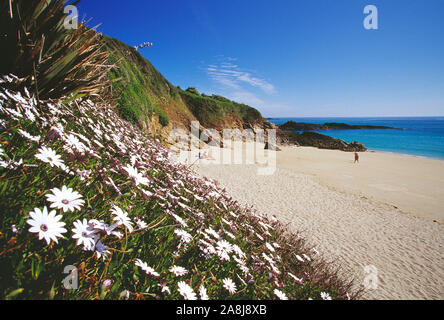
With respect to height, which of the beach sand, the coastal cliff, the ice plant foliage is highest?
the coastal cliff

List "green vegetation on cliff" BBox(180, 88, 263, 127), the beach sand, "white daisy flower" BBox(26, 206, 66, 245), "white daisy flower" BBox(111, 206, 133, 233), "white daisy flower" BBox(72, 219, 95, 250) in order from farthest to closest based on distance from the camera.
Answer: "green vegetation on cliff" BBox(180, 88, 263, 127) → the beach sand → "white daisy flower" BBox(111, 206, 133, 233) → "white daisy flower" BBox(72, 219, 95, 250) → "white daisy flower" BBox(26, 206, 66, 245)

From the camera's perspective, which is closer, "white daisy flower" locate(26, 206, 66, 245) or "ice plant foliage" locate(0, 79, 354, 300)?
"white daisy flower" locate(26, 206, 66, 245)

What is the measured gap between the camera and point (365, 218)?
1024 cm

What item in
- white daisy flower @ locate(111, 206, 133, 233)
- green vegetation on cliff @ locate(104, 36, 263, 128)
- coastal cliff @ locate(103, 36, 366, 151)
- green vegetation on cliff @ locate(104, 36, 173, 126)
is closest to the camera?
white daisy flower @ locate(111, 206, 133, 233)

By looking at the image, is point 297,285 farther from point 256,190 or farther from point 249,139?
point 249,139

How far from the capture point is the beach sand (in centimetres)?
630

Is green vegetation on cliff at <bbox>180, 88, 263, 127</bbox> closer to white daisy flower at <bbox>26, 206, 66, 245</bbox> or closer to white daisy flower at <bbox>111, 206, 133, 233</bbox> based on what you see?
white daisy flower at <bbox>111, 206, 133, 233</bbox>

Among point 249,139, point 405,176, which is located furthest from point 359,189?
point 249,139

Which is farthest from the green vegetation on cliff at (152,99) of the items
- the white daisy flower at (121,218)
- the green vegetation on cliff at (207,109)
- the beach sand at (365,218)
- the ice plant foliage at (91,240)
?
the beach sand at (365,218)

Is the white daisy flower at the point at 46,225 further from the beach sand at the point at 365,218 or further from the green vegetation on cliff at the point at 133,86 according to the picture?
the green vegetation on cliff at the point at 133,86

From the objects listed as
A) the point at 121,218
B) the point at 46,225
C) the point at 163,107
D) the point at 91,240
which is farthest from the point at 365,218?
the point at 163,107

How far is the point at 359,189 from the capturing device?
15.0 meters

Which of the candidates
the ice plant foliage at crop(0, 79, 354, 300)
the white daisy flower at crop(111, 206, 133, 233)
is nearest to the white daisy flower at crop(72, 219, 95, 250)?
the ice plant foliage at crop(0, 79, 354, 300)
